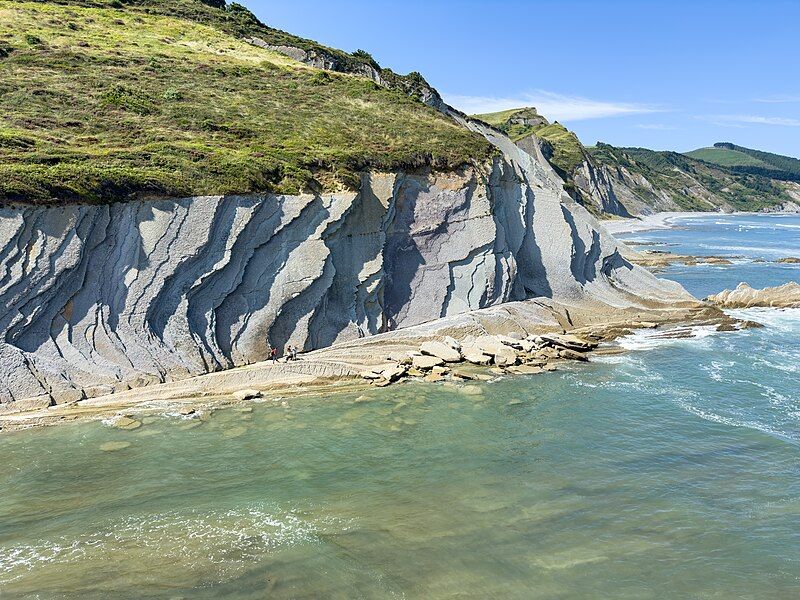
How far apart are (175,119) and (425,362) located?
84.1 ft

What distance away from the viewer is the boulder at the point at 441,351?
1163 inches

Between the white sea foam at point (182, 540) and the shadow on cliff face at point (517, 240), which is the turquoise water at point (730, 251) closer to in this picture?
the shadow on cliff face at point (517, 240)

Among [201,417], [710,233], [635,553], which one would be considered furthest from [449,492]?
[710,233]

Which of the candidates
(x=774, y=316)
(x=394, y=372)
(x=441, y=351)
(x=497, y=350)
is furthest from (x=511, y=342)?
(x=774, y=316)

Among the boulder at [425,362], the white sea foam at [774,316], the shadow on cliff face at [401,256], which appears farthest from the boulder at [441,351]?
the white sea foam at [774,316]

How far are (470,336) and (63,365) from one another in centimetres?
2025

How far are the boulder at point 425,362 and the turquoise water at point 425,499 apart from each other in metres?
2.55

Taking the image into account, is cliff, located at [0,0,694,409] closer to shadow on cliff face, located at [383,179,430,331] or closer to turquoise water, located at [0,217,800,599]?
shadow on cliff face, located at [383,179,430,331]

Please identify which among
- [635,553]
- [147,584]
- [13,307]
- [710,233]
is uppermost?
[710,233]

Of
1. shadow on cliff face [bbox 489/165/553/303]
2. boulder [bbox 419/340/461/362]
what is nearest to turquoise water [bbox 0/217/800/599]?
boulder [bbox 419/340/461/362]

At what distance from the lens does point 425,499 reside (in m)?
16.6

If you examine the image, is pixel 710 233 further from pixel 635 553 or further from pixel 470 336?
pixel 635 553

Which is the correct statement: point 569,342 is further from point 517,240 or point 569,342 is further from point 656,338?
point 517,240

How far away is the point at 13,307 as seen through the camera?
24.8 meters
